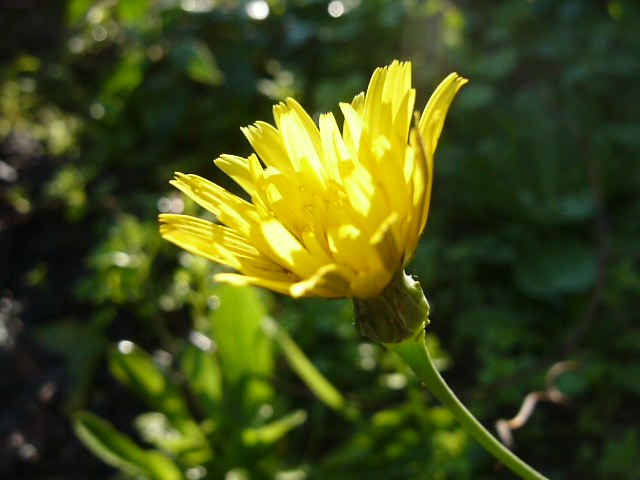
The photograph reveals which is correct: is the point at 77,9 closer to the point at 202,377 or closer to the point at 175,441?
the point at 202,377

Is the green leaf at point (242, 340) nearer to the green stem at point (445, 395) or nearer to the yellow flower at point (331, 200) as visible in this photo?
the yellow flower at point (331, 200)

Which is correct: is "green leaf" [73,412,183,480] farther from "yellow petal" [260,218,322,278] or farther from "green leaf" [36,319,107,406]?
"yellow petal" [260,218,322,278]

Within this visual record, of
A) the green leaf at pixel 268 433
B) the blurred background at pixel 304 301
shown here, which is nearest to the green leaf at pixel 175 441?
the blurred background at pixel 304 301

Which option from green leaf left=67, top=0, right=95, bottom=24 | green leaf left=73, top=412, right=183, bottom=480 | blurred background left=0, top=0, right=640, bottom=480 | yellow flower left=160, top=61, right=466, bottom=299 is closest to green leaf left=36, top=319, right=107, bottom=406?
blurred background left=0, top=0, right=640, bottom=480

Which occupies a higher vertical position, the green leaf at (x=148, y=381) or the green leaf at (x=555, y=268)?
the green leaf at (x=148, y=381)

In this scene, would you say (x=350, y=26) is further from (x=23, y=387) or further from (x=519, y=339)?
(x=23, y=387)

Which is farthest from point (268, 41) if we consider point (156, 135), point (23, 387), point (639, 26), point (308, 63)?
point (23, 387)

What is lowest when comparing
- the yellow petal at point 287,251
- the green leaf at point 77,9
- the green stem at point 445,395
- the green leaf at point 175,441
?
the green leaf at point 175,441
